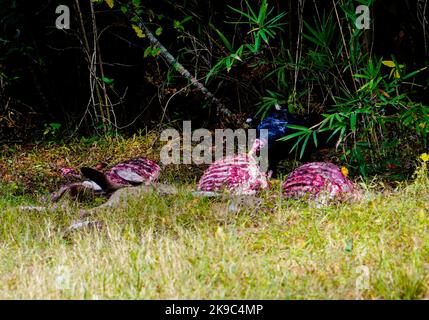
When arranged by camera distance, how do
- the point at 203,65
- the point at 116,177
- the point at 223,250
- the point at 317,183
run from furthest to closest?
the point at 203,65 < the point at 116,177 < the point at 317,183 < the point at 223,250

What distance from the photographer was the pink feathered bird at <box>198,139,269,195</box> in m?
3.73

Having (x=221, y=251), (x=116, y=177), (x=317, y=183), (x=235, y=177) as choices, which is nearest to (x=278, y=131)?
(x=235, y=177)

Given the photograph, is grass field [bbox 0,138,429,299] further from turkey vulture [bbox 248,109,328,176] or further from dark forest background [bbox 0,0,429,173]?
dark forest background [bbox 0,0,429,173]

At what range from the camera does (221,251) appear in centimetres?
270

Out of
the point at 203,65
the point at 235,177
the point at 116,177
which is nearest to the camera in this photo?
the point at 235,177

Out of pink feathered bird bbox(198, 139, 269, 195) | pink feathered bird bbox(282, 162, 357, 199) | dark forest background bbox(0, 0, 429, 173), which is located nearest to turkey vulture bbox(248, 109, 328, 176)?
dark forest background bbox(0, 0, 429, 173)

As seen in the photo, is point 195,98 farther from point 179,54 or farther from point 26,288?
point 26,288

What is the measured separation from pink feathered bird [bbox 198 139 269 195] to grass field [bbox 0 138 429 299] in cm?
18

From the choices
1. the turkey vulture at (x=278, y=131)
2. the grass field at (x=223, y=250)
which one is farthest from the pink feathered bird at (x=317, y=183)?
the turkey vulture at (x=278, y=131)

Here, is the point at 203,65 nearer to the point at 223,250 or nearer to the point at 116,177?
the point at 116,177

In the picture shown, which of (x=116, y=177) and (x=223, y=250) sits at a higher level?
(x=116, y=177)

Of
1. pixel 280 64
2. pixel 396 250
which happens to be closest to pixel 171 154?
pixel 280 64

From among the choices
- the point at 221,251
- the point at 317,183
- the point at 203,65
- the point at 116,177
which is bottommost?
the point at 221,251

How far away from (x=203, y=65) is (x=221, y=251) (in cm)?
281
